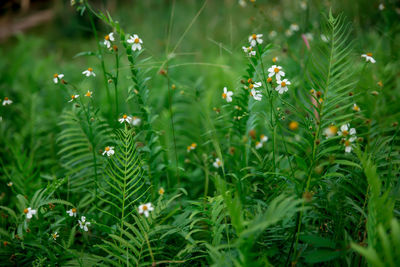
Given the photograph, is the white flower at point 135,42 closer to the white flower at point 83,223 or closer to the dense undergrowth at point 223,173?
the dense undergrowth at point 223,173

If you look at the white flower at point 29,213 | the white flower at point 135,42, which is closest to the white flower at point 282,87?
the white flower at point 135,42

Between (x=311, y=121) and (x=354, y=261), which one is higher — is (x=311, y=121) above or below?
above

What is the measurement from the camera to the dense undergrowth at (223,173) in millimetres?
1003

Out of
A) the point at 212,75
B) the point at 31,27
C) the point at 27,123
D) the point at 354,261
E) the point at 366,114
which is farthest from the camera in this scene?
the point at 31,27

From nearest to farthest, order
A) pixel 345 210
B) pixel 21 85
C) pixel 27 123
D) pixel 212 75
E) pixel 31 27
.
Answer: pixel 345 210
pixel 27 123
pixel 212 75
pixel 21 85
pixel 31 27

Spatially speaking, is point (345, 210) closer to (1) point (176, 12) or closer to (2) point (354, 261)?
(2) point (354, 261)

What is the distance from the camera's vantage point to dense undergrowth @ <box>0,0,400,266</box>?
100 centimetres

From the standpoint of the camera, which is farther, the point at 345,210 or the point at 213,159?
the point at 213,159

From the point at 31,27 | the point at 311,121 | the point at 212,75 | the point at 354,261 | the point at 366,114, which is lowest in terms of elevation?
the point at 354,261

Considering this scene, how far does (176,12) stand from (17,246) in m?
5.36

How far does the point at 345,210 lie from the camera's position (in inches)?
45.3

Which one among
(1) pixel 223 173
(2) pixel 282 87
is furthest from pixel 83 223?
(2) pixel 282 87

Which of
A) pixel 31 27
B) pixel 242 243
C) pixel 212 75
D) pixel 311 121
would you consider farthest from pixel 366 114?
pixel 31 27

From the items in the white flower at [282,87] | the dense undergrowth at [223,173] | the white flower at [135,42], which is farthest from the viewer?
the white flower at [135,42]
